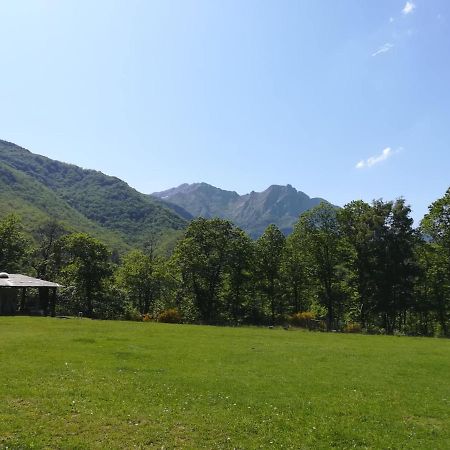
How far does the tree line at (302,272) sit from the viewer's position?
63125mm

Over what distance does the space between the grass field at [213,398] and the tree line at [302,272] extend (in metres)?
34.2

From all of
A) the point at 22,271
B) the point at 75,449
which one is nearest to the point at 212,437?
the point at 75,449

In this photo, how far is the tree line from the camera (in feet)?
207

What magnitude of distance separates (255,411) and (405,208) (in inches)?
2186

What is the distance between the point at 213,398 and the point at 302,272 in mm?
56033

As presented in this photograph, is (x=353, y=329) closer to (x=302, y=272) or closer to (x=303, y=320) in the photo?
(x=303, y=320)

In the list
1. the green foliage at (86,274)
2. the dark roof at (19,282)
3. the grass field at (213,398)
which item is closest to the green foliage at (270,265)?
the green foliage at (86,274)

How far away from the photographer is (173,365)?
23.9 metres

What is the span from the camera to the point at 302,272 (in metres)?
72.2

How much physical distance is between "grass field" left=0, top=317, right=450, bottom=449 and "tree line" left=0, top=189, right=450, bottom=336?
112 ft

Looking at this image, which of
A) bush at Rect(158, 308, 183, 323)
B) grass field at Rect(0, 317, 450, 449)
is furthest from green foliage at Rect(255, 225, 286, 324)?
grass field at Rect(0, 317, 450, 449)

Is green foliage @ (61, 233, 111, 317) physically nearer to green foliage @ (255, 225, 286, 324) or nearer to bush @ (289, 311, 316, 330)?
green foliage @ (255, 225, 286, 324)

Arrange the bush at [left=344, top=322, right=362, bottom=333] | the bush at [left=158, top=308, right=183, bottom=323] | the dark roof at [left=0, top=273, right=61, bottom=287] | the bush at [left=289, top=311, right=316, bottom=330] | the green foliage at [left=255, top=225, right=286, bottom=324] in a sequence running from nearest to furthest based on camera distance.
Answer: the dark roof at [left=0, top=273, right=61, bottom=287] → the bush at [left=344, top=322, right=362, bottom=333] → the bush at [left=289, top=311, right=316, bottom=330] → the bush at [left=158, top=308, right=183, bottom=323] → the green foliage at [left=255, top=225, right=286, bottom=324]

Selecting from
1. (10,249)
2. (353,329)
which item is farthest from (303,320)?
(10,249)
